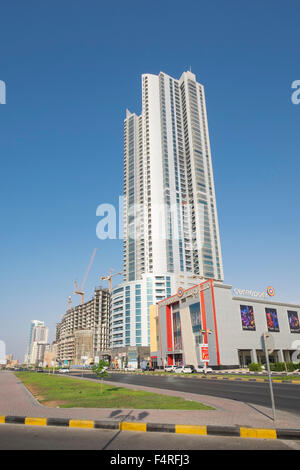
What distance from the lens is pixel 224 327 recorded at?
60156 mm

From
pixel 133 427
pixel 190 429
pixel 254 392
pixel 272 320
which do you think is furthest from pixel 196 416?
pixel 272 320

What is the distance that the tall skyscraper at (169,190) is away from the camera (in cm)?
14762

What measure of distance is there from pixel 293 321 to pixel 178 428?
2819 inches

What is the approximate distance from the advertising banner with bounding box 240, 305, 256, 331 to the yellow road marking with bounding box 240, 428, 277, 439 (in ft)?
189

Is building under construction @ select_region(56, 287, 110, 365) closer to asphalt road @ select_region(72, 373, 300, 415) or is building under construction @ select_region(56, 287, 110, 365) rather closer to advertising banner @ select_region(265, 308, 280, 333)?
advertising banner @ select_region(265, 308, 280, 333)

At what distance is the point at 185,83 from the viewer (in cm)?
17962

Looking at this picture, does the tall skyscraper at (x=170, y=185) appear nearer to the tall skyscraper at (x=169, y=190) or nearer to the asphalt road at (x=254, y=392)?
the tall skyscraper at (x=169, y=190)

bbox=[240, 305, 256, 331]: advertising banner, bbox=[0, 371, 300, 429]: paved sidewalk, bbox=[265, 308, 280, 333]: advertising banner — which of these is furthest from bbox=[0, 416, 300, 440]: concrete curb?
bbox=[265, 308, 280, 333]: advertising banner

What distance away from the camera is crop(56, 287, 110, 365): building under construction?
6471 inches

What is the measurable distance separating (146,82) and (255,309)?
14934 centimetres

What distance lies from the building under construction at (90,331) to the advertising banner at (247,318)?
Answer: 10747cm

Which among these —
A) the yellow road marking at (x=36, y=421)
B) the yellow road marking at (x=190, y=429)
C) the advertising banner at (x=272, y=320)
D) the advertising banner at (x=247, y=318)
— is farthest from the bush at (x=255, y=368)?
the yellow road marking at (x=36, y=421)
